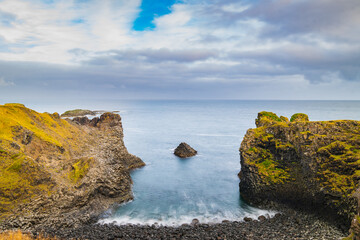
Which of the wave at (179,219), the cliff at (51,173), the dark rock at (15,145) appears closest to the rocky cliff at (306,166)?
the wave at (179,219)

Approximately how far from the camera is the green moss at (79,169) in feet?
83.7

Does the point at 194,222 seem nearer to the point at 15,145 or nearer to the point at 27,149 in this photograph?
the point at 27,149

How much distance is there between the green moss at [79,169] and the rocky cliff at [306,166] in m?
20.7

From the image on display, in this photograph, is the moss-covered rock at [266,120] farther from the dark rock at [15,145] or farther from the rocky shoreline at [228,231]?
the dark rock at [15,145]

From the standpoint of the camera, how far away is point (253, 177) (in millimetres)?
30188

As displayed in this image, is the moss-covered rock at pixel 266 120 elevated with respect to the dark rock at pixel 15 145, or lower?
elevated

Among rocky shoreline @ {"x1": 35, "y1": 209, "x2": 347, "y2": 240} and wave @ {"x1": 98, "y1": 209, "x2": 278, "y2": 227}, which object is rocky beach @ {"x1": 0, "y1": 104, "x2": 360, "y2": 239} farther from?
wave @ {"x1": 98, "y1": 209, "x2": 278, "y2": 227}

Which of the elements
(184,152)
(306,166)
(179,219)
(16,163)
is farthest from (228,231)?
(184,152)

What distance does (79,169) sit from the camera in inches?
1047

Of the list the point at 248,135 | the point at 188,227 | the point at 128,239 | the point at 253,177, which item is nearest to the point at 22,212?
the point at 128,239

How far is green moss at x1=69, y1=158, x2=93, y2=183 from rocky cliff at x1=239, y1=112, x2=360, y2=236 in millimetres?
20657

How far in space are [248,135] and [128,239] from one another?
21.4 metres

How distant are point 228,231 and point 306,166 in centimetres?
1279

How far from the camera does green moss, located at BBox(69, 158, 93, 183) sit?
25500 mm
